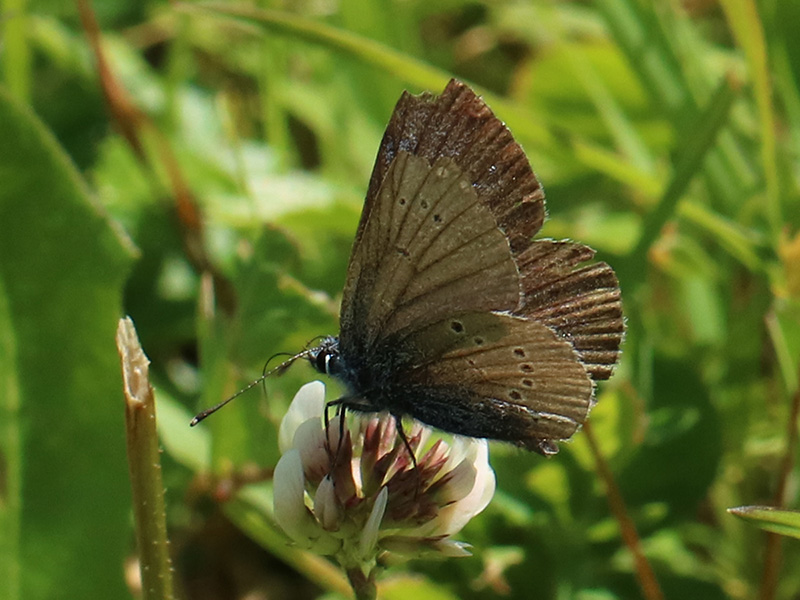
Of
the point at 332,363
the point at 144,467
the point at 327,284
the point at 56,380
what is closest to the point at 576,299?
the point at 332,363

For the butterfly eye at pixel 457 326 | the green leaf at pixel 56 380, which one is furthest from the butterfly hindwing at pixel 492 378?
the green leaf at pixel 56 380

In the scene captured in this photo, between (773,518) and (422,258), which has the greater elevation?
Answer: (422,258)

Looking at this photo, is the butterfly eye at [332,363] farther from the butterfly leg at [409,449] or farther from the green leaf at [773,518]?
the green leaf at [773,518]

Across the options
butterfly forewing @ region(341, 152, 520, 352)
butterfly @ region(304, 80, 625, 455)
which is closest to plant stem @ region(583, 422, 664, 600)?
butterfly @ region(304, 80, 625, 455)

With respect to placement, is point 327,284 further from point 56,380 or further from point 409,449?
point 409,449

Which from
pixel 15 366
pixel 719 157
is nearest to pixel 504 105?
pixel 719 157

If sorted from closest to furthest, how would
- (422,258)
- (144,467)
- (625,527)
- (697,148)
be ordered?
(144,467)
(422,258)
(625,527)
(697,148)

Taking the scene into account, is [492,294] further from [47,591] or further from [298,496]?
[47,591]
